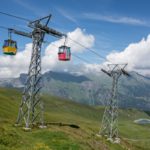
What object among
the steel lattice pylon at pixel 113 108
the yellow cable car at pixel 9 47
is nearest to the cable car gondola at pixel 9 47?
the yellow cable car at pixel 9 47

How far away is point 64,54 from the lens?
4950 cm

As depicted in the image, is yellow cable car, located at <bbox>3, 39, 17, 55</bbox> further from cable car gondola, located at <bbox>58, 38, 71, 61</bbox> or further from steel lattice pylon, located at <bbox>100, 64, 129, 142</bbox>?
steel lattice pylon, located at <bbox>100, 64, 129, 142</bbox>

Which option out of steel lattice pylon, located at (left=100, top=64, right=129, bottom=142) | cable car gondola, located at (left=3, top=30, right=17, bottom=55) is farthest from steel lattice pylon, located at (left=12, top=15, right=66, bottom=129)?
steel lattice pylon, located at (left=100, top=64, right=129, bottom=142)

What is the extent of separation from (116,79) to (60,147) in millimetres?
35477

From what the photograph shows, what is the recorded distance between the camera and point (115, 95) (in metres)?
70.7

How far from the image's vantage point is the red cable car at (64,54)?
49.4 meters

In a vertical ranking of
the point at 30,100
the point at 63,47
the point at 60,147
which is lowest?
the point at 60,147

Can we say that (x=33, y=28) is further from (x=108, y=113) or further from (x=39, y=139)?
(x=108, y=113)

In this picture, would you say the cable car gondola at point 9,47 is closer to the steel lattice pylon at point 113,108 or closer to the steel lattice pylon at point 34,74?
the steel lattice pylon at point 34,74

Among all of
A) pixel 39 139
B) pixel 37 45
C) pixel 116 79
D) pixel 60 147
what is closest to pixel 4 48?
pixel 37 45

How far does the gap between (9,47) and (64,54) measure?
8.54 meters

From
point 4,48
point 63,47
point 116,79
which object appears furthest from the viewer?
point 116,79

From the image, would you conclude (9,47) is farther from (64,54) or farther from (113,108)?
(113,108)

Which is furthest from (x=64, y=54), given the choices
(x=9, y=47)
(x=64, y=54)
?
(x=9, y=47)
